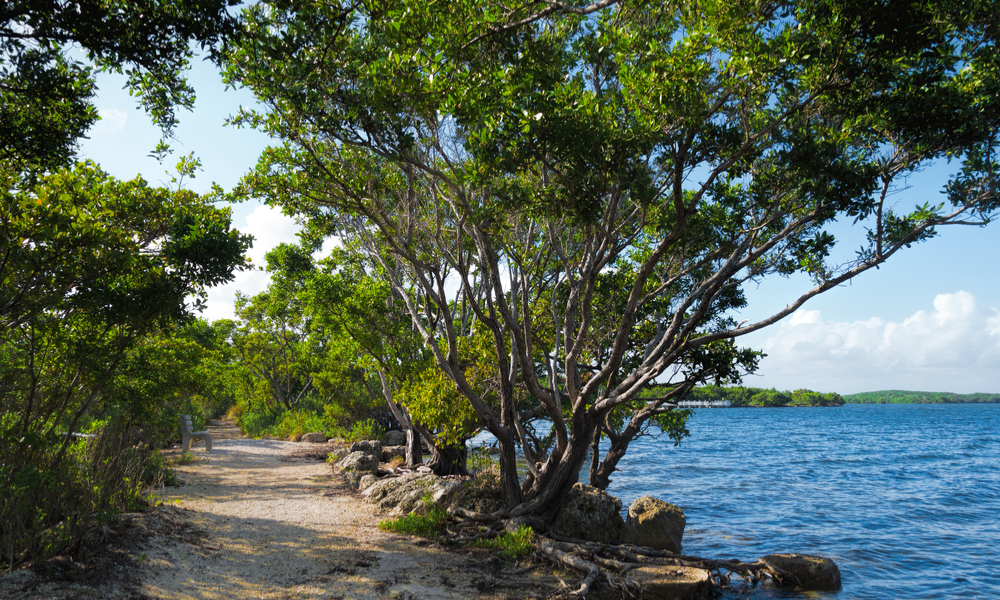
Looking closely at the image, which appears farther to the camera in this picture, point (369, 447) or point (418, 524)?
point (369, 447)

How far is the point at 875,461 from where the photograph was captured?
2894cm

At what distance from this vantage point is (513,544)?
859 cm

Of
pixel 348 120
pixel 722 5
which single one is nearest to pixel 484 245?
pixel 348 120

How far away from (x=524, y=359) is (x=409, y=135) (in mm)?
4138

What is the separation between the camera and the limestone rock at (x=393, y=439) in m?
23.2

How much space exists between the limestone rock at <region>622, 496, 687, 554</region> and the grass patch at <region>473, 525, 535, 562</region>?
2.53 meters

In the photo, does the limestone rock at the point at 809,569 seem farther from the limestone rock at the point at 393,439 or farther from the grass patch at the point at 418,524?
the limestone rock at the point at 393,439

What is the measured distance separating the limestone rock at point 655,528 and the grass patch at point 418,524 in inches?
143

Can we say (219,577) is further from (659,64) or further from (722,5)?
(722,5)

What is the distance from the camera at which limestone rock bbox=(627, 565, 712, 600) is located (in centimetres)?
720

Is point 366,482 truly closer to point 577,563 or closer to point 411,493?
point 411,493

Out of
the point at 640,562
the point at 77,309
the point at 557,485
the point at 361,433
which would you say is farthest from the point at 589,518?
the point at 361,433

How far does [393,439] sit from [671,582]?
1781 centimetres

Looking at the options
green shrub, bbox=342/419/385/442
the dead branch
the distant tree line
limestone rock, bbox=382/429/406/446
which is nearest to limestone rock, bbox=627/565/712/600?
the dead branch
